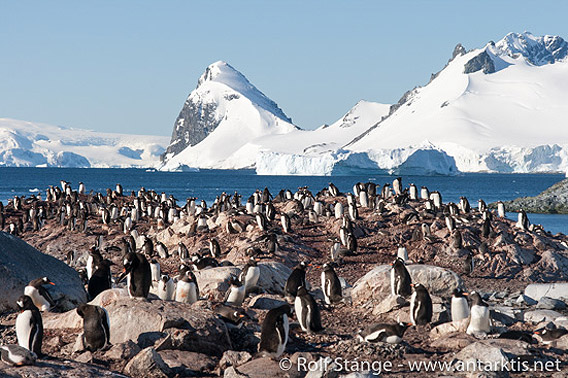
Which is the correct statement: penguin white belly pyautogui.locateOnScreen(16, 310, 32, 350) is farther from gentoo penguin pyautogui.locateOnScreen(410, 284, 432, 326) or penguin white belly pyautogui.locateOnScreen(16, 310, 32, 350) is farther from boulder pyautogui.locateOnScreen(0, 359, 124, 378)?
gentoo penguin pyautogui.locateOnScreen(410, 284, 432, 326)

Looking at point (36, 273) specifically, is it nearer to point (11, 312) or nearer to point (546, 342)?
point (11, 312)

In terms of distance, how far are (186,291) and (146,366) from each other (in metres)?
3.21

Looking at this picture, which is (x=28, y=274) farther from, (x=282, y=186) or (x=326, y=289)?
(x=282, y=186)

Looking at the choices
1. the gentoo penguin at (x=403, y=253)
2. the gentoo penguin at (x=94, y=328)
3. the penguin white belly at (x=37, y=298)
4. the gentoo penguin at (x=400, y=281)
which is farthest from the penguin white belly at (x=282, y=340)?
the gentoo penguin at (x=403, y=253)

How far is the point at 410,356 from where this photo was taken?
403 inches

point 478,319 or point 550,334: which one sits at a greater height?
point 478,319

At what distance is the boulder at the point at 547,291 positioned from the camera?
1697 cm

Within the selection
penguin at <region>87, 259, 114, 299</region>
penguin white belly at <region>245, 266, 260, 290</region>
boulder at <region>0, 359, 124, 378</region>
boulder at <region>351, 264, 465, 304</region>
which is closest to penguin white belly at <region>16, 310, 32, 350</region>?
boulder at <region>0, 359, 124, 378</region>

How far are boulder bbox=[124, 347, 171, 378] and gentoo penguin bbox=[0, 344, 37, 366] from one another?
43.5 inches

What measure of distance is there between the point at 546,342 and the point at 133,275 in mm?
5923

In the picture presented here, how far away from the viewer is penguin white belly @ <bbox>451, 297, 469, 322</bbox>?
12.2 m

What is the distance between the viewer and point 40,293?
1132 cm

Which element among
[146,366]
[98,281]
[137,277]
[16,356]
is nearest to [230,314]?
[137,277]

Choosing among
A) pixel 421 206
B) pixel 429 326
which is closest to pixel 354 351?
pixel 429 326
